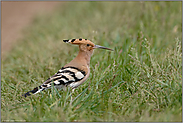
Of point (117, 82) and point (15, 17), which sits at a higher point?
point (15, 17)

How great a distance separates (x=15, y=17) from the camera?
337 inches

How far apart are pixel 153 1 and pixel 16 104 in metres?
3.70

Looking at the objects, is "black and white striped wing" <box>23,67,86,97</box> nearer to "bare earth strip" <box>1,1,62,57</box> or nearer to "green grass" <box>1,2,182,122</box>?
"green grass" <box>1,2,182,122</box>

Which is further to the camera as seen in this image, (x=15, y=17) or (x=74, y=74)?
(x=15, y=17)

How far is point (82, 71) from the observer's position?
2803mm

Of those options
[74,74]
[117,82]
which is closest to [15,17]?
[74,74]

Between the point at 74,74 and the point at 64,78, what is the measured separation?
0.15 m

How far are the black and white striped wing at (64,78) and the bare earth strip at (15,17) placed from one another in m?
3.15

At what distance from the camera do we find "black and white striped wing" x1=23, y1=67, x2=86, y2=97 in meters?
2.51

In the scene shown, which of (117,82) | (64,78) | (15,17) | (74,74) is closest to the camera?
(64,78)

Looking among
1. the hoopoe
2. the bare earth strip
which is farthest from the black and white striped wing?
the bare earth strip

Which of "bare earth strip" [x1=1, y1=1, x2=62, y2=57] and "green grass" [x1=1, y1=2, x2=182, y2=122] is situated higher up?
"bare earth strip" [x1=1, y1=1, x2=62, y2=57]

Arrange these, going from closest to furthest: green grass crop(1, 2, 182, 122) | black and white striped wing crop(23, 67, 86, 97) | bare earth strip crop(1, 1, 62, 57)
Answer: green grass crop(1, 2, 182, 122)
black and white striped wing crop(23, 67, 86, 97)
bare earth strip crop(1, 1, 62, 57)

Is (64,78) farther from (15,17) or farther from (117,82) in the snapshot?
(15,17)
